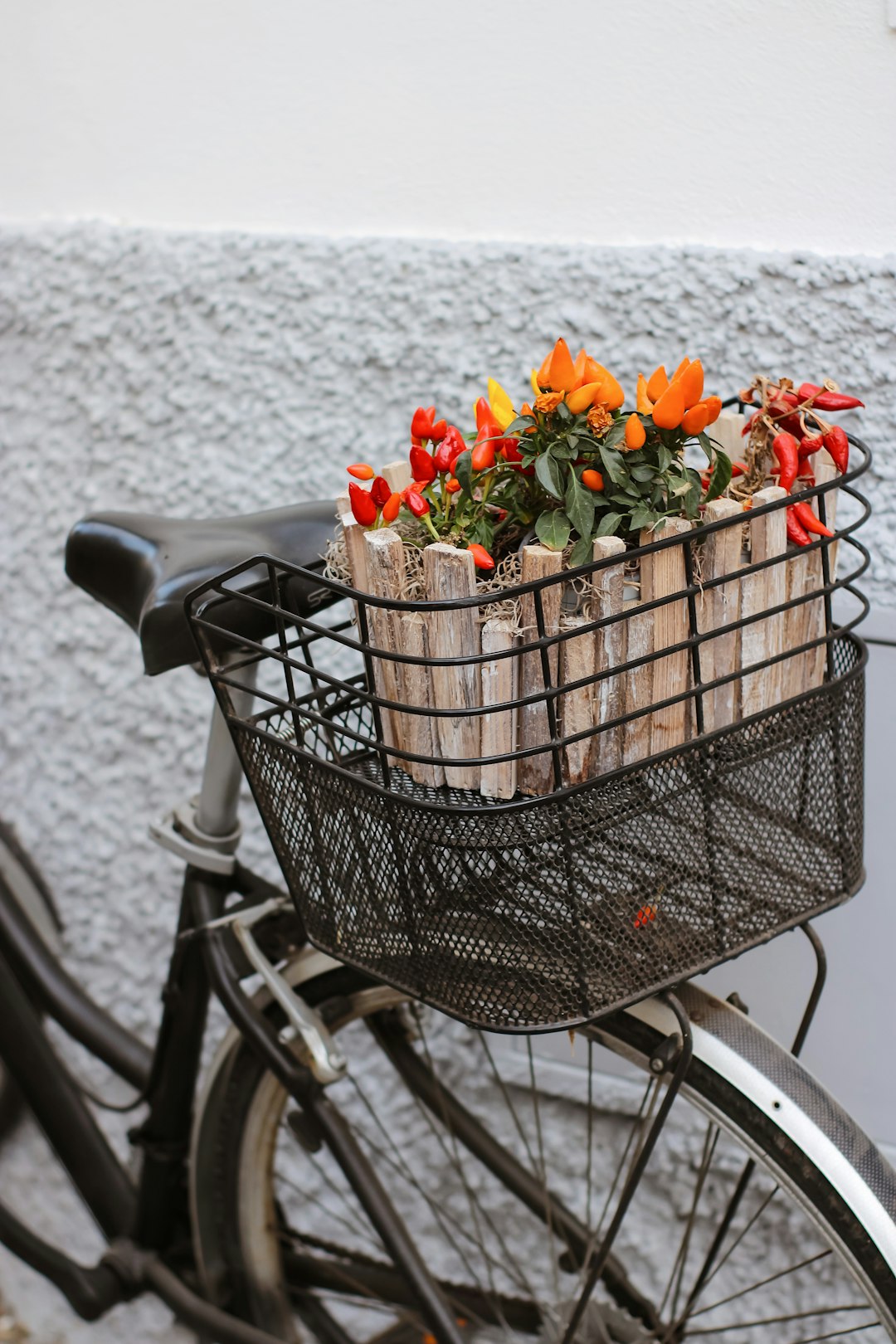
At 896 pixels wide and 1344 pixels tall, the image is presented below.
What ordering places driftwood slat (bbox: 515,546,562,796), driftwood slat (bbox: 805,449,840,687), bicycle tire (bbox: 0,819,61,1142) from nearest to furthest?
1. driftwood slat (bbox: 515,546,562,796)
2. driftwood slat (bbox: 805,449,840,687)
3. bicycle tire (bbox: 0,819,61,1142)

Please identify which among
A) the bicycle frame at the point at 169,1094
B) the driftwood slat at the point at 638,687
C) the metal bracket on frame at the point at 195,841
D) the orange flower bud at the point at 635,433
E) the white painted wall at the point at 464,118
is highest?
the white painted wall at the point at 464,118

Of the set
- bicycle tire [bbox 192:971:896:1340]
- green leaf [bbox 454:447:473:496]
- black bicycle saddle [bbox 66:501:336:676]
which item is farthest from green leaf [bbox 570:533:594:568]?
bicycle tire [bbox 192:971:896:1340]

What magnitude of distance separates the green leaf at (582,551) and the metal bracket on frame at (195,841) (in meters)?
0.63

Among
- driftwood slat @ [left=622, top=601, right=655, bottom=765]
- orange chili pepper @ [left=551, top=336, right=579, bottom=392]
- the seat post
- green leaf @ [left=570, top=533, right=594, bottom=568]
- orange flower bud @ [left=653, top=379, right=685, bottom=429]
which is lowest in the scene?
the seat post

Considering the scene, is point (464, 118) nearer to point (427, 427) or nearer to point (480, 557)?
point (427, 427)

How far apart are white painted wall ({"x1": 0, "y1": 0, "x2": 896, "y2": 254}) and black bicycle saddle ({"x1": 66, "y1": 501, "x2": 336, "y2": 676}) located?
540 millimetres

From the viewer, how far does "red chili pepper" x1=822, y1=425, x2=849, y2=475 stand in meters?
0.84

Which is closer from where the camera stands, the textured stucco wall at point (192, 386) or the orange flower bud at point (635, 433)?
the orange flower bud at point (635, 433)

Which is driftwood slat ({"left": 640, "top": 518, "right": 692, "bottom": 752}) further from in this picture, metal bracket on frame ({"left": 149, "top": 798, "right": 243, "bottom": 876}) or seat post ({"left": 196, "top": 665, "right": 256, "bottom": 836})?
metal bracket on frame ({"left": 149, "top": 798, "right": 243, "bottom": 876})

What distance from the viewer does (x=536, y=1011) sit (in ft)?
2.68

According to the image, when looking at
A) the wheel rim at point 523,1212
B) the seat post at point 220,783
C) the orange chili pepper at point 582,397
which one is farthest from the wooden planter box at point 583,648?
the wheel rim at point 523,1212

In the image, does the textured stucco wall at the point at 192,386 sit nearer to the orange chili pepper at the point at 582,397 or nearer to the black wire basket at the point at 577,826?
the black wire basket at the point at 577,826

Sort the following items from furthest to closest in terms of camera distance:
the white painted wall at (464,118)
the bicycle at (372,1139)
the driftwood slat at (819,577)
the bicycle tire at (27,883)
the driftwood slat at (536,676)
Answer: the bicycle tire at (27,883) < the white painted wall at (464,118) < the bicycle at (372,1139) < the driftwood slat at (819,577) < the driftwood slat at (536,676)

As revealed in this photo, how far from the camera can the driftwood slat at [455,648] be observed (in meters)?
0.75
